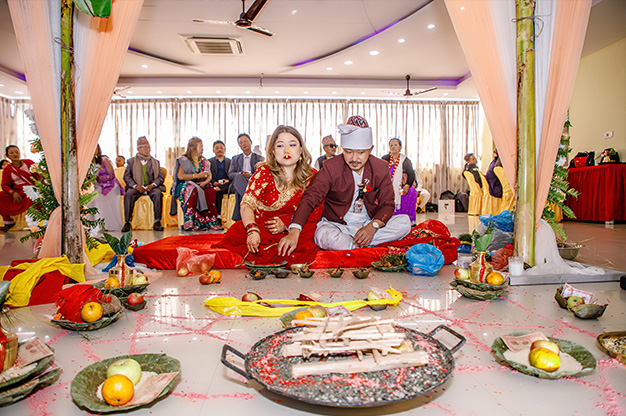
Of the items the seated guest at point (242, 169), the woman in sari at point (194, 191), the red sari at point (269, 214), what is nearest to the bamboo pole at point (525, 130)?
the red sari at point (269, 214)

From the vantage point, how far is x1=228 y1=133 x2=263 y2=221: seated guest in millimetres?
7027

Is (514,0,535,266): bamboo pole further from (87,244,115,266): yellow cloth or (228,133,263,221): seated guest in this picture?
(228,133,263,221): seated guest

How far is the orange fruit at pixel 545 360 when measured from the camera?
1.43 metres

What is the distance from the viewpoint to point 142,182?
24.6 feet

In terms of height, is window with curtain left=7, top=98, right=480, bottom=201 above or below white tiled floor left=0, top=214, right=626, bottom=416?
above

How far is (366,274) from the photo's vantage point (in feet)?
9.94

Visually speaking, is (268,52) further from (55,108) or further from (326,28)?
(55,108)

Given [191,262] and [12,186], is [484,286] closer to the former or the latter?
[191,262]

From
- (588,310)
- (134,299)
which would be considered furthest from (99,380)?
→ (588,310)

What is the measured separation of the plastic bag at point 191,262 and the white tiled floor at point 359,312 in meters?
0.15

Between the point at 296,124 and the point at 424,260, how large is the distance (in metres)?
10.1

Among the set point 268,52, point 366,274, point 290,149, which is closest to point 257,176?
point 290,149

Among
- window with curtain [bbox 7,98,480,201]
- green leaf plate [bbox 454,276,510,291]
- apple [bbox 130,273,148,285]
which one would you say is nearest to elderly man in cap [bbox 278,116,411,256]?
green leaf plate [bbox 454,276,510,291]

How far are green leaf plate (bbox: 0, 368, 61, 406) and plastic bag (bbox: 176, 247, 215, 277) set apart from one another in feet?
6.01
